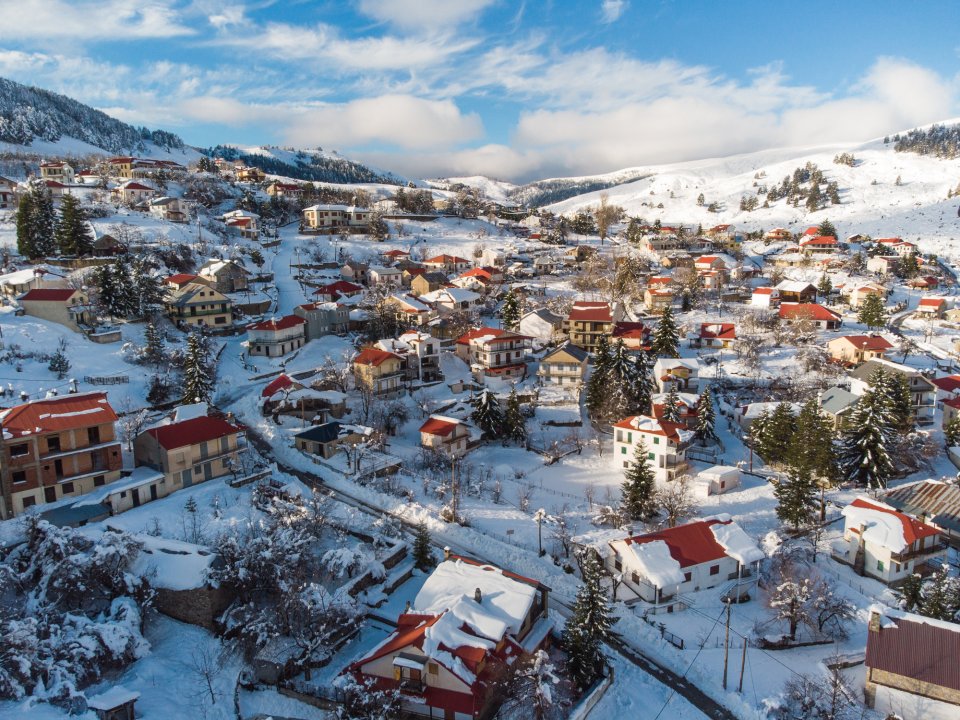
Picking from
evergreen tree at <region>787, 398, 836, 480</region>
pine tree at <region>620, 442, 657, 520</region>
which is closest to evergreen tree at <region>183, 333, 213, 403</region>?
pine tree at <region>620, 442, 657, 520</region>

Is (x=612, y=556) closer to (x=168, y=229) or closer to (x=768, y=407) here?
(x=768, y=407)

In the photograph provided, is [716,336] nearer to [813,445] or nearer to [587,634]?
[813,445]

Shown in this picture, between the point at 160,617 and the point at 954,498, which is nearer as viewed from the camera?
the point at 160,617

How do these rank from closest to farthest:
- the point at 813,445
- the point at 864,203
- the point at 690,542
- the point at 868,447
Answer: the point at 690,542, the point at 813,445, the point at 868,447, the point at 864,203

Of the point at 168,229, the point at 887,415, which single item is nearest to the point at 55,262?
the point at 168,229

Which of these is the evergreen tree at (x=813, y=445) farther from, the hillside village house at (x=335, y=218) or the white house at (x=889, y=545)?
the hillside village house at (x=335, y=218)

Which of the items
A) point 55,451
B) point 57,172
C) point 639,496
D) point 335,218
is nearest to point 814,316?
point 639,496

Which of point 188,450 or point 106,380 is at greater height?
point 106,380

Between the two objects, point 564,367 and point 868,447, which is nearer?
point 868,447
